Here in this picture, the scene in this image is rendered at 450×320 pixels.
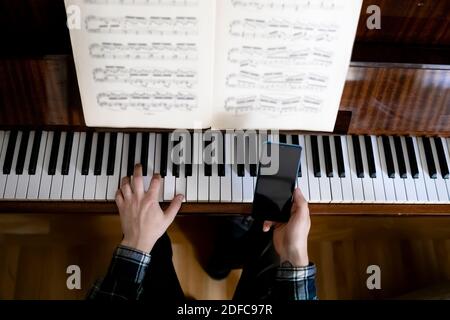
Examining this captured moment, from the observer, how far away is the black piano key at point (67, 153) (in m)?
1.54

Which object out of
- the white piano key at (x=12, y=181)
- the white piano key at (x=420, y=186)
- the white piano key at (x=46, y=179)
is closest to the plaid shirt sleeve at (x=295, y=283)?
the white piano key at (x=420, y=186)

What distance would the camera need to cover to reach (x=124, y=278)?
4.41ft

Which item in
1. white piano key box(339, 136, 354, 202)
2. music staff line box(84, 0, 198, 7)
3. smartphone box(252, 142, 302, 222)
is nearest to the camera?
music staff line box(84, 0, 198, 7)

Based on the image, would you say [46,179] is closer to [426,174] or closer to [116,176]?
[116,176]

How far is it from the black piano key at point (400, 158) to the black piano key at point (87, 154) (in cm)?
107

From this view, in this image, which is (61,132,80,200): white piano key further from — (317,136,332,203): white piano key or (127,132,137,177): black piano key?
(317,136,332,203): white piano key

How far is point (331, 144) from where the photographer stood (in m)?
1.63

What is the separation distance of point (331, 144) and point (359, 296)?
33.6 inches

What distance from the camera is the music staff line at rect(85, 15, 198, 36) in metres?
1.19

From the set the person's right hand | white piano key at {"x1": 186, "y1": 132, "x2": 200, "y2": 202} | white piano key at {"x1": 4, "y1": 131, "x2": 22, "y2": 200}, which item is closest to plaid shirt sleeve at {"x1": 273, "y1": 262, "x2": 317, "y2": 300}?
the person's right hand

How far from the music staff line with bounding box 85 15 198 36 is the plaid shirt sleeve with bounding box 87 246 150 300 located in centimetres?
63

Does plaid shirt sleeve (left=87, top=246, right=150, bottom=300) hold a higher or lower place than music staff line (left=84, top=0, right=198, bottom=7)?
lower
